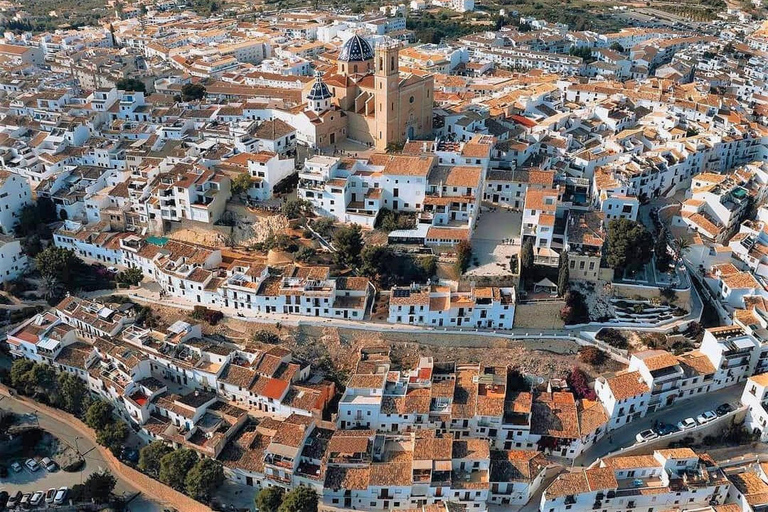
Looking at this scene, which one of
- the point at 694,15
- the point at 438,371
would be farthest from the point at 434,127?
the point at 694,15

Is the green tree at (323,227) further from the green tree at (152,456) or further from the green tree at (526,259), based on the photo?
the green tree at (152,456)

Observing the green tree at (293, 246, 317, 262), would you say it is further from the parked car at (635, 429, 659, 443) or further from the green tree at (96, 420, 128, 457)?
the parked car at (635, 429, 659, 443)

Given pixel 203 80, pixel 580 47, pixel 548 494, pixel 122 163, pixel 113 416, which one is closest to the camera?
pixel 548 494

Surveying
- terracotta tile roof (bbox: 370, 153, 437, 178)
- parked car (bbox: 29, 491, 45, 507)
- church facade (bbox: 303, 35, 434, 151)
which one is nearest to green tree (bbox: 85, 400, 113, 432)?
parked car (bbox: 29, 491, 45, 507)

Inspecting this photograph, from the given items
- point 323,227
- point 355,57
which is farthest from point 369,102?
point 323,227

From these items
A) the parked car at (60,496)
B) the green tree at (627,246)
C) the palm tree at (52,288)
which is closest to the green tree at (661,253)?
the green tree at (627,246)

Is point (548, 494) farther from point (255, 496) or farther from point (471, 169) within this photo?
point (471, 169)
